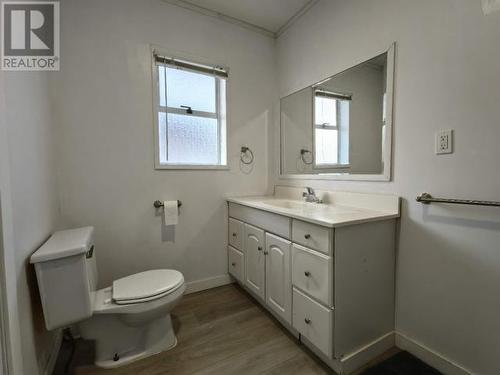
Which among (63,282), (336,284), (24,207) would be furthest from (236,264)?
(24,207)

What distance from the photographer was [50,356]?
1.29m

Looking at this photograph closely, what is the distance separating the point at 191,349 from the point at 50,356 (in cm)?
76

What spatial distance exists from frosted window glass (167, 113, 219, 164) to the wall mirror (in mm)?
718

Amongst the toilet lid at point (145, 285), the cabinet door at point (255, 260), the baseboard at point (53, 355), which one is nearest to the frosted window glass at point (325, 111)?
the cabinet door at point (255, 260)

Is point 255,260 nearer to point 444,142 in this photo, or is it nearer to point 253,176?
point 253,176

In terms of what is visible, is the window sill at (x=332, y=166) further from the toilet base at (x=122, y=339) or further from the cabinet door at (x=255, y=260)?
the toilet base at (x=122, y=339)

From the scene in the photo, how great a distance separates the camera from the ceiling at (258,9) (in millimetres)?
1945

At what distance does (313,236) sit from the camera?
1269 millimetres

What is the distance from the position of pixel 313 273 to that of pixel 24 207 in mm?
1440

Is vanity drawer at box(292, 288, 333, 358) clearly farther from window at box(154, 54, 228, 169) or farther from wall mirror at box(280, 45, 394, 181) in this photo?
window at box(154, 54, 228, 169)

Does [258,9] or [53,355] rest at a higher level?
[258,9]

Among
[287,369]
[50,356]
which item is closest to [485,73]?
[287,369]

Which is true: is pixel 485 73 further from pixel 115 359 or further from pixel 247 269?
pixel 115 359

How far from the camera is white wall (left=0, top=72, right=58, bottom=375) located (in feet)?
2.85
